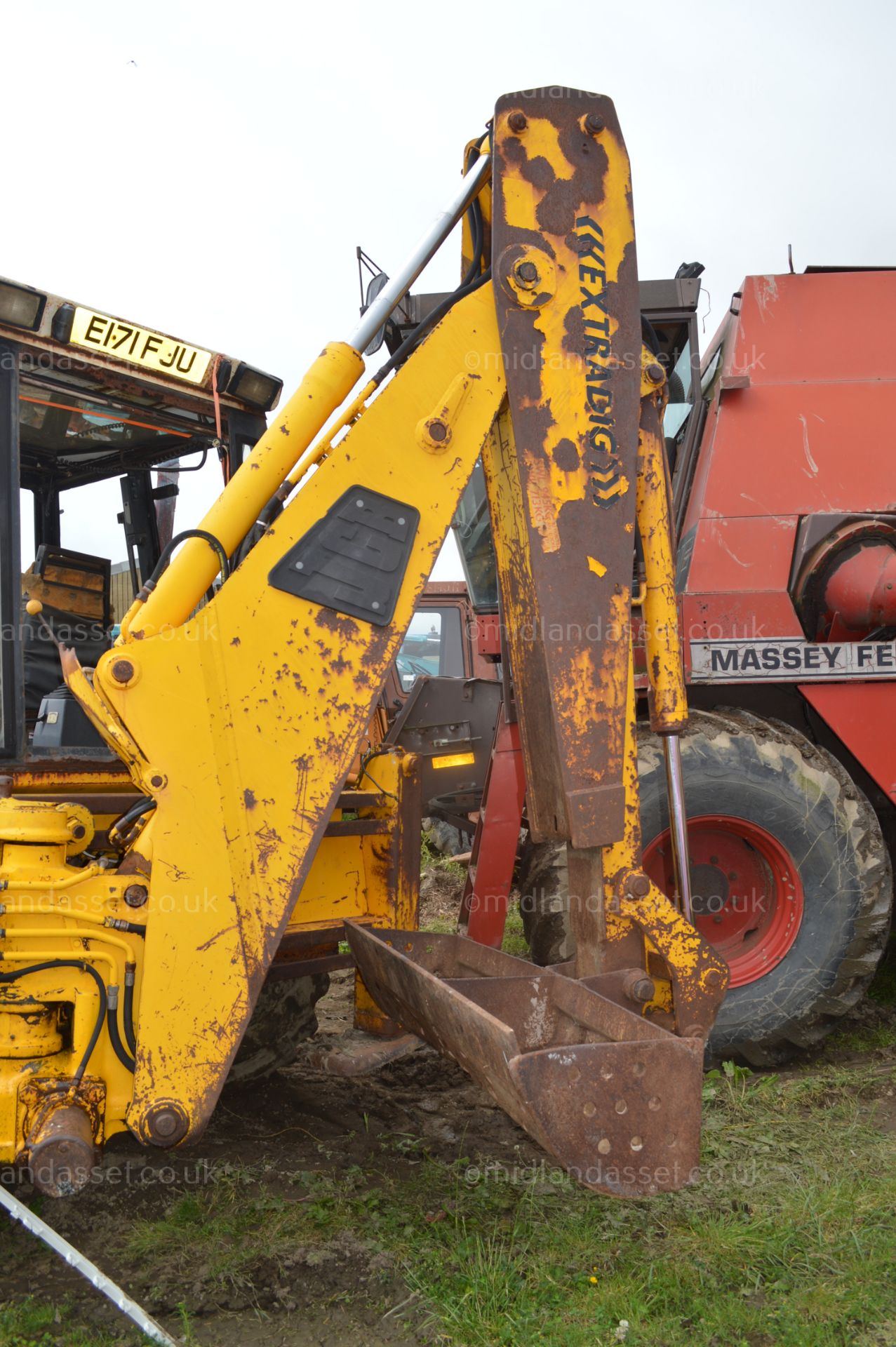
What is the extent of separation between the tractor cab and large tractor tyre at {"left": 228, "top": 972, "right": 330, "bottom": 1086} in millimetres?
1107

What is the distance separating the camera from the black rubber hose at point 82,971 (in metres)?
2.45

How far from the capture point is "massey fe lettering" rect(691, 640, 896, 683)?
4.26m

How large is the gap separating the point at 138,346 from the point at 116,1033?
195 centimetres

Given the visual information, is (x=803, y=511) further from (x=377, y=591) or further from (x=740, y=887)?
(x=377, y=591)

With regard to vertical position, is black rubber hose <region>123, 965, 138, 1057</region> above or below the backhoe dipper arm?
below

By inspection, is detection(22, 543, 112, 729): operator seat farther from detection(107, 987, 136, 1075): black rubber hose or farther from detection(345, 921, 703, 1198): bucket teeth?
detection(345, 921, 703, 1198): bucket teeth

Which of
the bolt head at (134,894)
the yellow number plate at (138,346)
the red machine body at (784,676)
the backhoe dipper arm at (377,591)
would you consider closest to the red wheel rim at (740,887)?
the red machine body at (784,676)

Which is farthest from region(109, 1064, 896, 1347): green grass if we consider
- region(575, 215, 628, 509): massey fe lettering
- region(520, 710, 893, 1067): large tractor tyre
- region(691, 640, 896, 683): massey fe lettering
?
region(575, 215, 628, 509): massey fe lettering

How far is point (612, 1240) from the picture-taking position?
277 centimetres

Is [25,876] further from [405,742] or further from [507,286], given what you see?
[405,742]

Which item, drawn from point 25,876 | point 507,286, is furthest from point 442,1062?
point 507,286

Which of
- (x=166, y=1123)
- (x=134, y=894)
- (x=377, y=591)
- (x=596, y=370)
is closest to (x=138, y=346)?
(x=377, y=591)

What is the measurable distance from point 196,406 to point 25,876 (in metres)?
1.69

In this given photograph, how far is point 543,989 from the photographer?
2.80m
